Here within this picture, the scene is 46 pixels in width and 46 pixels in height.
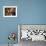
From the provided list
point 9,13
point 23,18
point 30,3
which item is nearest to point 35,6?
point 30,3

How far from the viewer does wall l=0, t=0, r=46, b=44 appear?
436cm

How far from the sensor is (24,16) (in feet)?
14.4

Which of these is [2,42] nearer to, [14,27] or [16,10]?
[14,27]

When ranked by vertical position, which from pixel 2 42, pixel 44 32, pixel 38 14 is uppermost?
pixel 38 14

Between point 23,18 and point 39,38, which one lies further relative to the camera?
point 23,18

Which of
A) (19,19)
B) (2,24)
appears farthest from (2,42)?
(19,19)

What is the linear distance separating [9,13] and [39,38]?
4.22 feet

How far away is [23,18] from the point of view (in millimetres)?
4379

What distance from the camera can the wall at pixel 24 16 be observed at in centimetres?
436

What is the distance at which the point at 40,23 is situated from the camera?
14.4ft

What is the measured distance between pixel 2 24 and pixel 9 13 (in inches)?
17.1

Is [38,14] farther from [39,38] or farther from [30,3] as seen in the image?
[39,38]

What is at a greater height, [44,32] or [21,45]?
[44,32]

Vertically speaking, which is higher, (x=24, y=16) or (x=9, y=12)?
(x=9, y=12)
